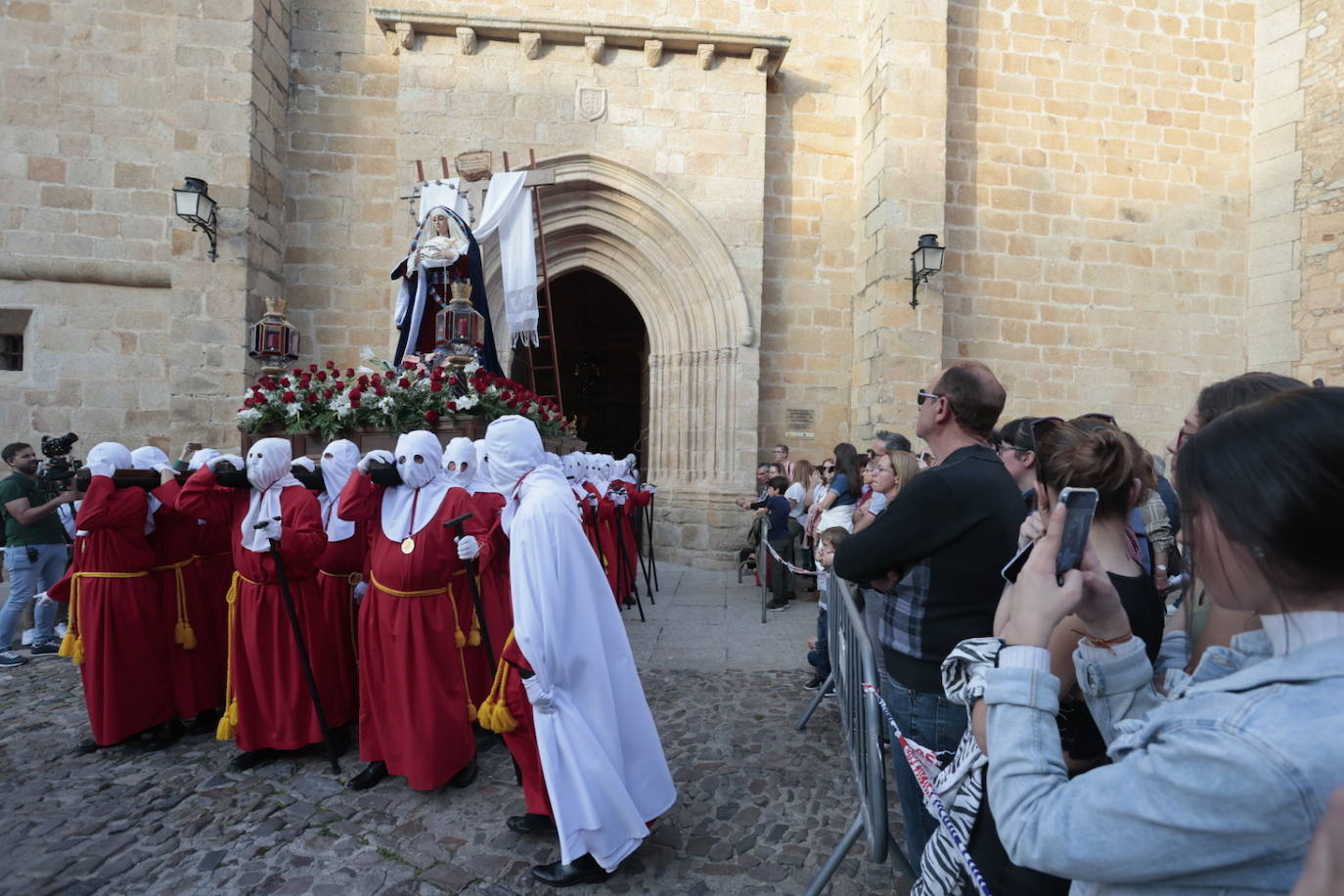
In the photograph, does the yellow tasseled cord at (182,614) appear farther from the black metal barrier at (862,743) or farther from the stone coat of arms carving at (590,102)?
the stone coat of arms carving at (590,102)

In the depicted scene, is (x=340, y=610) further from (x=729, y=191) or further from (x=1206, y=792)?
(x=729, y=191)

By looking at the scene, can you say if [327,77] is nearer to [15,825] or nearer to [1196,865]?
[15,825]

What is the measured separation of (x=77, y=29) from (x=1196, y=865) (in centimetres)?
1317

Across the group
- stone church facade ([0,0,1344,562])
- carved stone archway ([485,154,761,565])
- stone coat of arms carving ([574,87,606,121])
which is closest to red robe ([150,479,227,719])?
stone church facade ([0,0,1344,562])

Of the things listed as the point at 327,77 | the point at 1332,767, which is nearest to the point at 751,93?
the point at 327,77

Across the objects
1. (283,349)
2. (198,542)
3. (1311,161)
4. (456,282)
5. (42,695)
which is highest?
(1311,161)

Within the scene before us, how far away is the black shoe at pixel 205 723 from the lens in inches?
177

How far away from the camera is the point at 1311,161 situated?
1019 centimetres

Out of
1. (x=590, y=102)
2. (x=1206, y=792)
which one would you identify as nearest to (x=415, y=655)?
(x=1206, y=792)

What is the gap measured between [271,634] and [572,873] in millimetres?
2261

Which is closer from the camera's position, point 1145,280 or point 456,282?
point 456,282

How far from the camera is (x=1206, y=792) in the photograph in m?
0.82

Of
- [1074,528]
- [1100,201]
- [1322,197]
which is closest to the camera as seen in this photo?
[1074,528]

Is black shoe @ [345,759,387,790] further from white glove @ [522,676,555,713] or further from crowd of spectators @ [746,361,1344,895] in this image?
crowd of spectators @ [746,361,1344,895]
